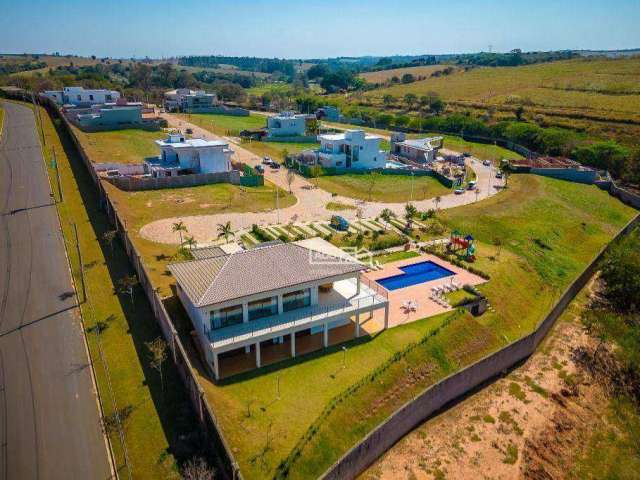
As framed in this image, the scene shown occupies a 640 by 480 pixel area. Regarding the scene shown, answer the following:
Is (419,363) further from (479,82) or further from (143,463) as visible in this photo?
(479,82)

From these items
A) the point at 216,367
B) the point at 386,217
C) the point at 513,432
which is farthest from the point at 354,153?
the point at 216,367

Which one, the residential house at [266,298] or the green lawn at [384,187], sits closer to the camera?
the residential house at [266,298]

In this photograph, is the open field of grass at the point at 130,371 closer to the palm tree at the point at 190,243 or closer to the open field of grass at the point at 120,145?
the palm tree at the point at 190,243

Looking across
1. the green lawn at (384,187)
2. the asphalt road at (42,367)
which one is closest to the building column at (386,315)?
the asphalt road at (42,367)

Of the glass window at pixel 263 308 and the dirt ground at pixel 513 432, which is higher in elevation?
the glass window at pixel 263 308

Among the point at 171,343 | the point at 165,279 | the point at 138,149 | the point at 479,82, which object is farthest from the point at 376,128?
the point at 171,343

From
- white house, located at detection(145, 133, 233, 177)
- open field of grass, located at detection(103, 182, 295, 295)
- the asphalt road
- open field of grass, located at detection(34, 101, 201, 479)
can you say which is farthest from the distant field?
the asphalt road
